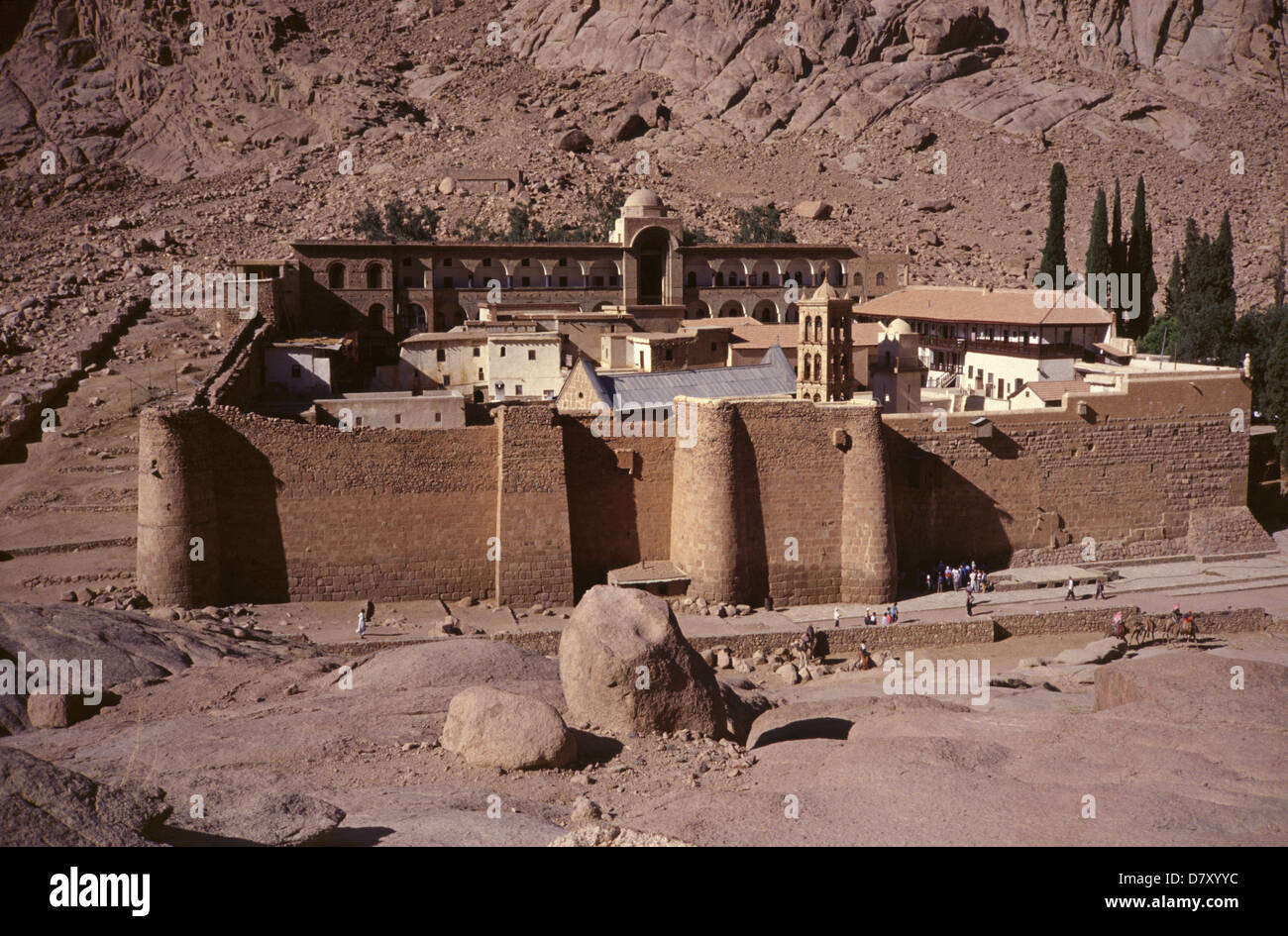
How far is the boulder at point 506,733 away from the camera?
48.6ft

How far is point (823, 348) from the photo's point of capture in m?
30.1

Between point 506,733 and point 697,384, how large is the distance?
58.3ft

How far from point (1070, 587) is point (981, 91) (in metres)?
66.5

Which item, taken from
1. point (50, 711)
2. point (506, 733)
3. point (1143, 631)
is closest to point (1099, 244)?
point (1143, 631)

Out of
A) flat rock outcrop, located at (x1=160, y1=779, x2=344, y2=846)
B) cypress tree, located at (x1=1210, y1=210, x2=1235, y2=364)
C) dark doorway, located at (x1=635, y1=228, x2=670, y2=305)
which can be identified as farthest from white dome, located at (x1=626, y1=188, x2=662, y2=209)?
flat rock outcrop, located at (x1=160, y1=779, x2=344, y2=846)

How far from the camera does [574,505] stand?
91.1 feet

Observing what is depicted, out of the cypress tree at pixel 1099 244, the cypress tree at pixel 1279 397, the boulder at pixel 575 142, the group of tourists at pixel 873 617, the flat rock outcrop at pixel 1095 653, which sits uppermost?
the boulder at pixel 575 142

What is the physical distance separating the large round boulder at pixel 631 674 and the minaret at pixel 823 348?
14.0m

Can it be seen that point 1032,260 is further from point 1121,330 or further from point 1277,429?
point 1277,429

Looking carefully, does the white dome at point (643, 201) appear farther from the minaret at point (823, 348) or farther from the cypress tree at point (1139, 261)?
the minaret at point (823, 348)

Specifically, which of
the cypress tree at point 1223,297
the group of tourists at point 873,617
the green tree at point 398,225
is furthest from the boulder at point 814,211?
the group of tourists at point 873,617

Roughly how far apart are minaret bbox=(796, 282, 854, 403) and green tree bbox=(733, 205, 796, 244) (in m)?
32.9

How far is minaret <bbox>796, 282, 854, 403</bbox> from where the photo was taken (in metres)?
30.0

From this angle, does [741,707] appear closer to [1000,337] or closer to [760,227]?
[1000,337]
